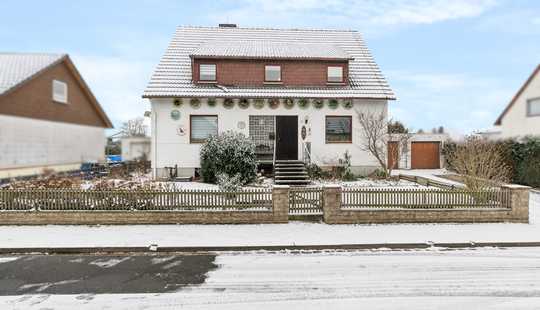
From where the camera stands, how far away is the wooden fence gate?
9.52m

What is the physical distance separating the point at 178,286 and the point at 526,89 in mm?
30256

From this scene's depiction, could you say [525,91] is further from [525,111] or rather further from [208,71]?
[208,71]

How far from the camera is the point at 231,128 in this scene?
16.9 m

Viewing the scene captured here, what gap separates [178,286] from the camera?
543cm

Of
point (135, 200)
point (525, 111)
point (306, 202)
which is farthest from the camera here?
point (525, 111)

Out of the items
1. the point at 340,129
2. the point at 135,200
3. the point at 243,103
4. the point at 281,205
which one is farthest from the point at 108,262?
the point at 340,129

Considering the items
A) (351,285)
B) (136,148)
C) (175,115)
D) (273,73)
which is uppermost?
(273,73)

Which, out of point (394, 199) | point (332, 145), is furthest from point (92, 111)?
point (394, 199)

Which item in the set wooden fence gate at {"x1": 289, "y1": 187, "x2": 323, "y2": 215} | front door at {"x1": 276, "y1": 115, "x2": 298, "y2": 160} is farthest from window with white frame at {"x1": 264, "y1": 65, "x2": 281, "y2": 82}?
wooden fence gate at {"x1": 289, "y1": 187, "x2": 323, "y2": 215}

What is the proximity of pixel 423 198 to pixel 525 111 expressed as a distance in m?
22.2

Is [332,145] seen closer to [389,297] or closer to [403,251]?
[403,251]

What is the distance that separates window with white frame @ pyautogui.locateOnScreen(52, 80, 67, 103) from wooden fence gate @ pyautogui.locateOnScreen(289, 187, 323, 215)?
68.5 feet

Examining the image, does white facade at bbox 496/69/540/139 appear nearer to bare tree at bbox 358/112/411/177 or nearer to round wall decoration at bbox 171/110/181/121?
bare tree at bbox 358/112/411/177

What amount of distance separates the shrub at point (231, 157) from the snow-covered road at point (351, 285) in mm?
7199
